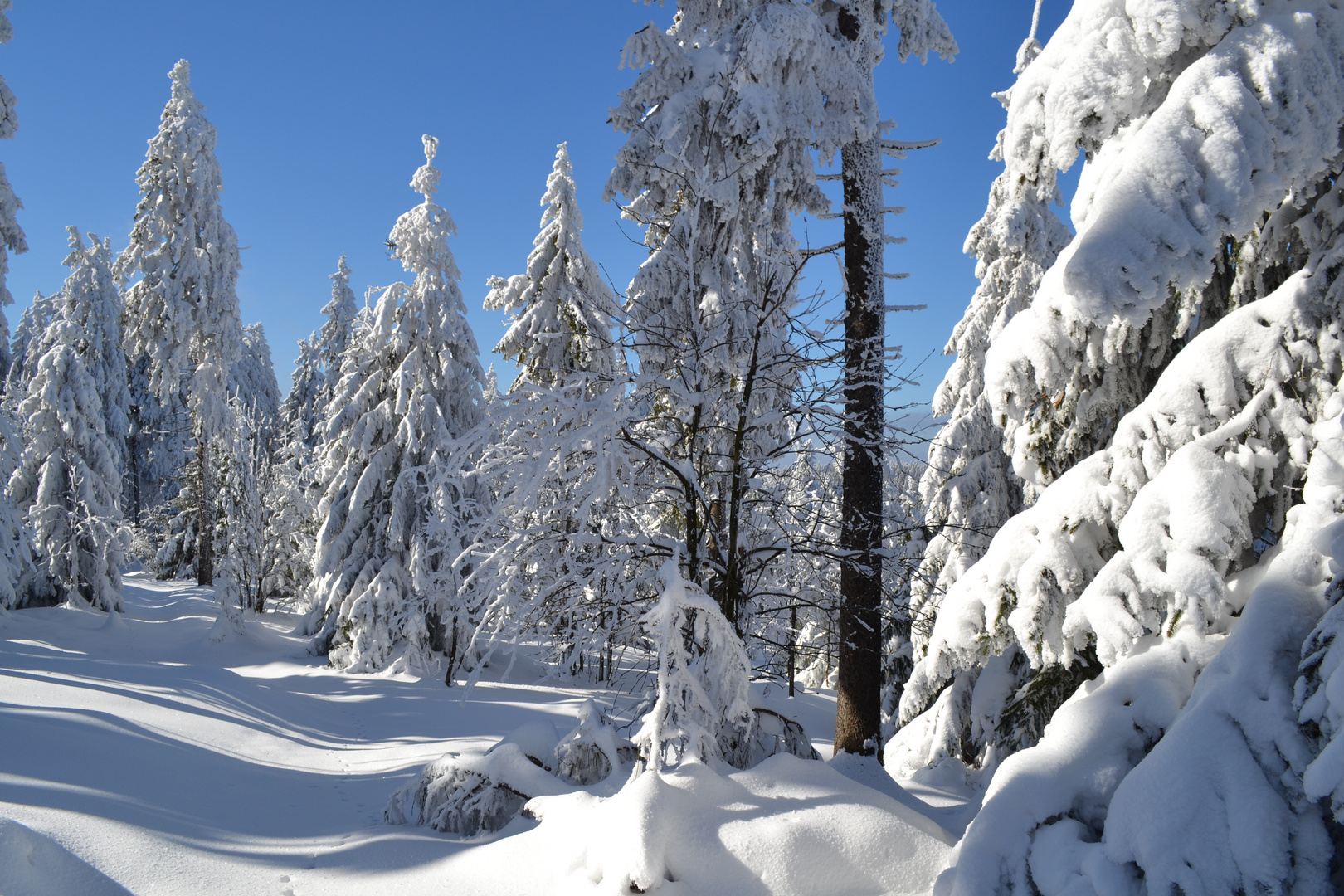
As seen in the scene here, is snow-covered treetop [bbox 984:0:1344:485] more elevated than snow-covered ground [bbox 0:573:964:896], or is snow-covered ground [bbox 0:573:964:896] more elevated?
snow-covered treetop [bbox 984:0:1344:485]

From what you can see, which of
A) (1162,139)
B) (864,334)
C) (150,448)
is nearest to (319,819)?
(864,334)

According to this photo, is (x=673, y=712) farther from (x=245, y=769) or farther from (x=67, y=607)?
(x=67, y=607)

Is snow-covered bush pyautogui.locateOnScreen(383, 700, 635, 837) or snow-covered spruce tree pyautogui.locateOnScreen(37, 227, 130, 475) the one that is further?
snow-covered spruce tree pyautogui.locateOnScreen(37, 227, 130, 475)

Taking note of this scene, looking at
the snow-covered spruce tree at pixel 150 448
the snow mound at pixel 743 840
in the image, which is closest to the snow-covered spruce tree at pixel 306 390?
the snow-covered spruce tree at pixel 150 448

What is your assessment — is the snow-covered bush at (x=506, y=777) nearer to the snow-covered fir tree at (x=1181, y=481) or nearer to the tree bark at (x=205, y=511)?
the snow-covered fir tree at (x=1181, y=481)

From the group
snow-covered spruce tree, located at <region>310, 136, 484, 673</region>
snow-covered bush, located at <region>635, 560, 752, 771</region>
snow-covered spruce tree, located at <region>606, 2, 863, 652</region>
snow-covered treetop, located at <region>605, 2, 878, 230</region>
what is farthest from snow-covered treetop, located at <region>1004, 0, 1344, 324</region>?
snow-covered spruce tree, located at <region>310, 136, 484, 673</region>

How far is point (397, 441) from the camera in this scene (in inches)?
687

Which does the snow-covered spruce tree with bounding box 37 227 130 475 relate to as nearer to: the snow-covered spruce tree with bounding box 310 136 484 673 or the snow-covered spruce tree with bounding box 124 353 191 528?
the snow-covered spruce tree with bounding box 124 353 191 528

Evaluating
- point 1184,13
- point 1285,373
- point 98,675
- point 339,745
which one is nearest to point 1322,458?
point 1285,373

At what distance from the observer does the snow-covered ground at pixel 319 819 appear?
3602 mm

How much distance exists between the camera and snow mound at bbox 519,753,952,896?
3500 millimetres

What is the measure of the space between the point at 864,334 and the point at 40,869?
24.2 ft

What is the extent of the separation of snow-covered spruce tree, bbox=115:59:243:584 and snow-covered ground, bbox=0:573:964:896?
13475 mm

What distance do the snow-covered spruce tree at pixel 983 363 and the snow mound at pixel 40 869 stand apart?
11.2 metres
